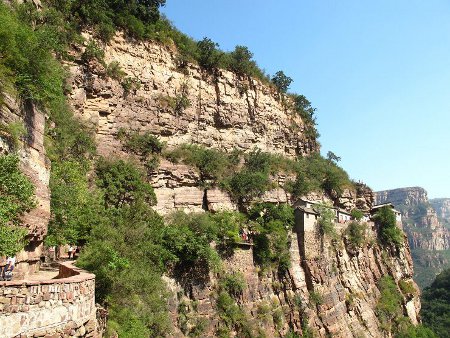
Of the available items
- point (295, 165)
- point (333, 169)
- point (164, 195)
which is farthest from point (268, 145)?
point (164, 195)

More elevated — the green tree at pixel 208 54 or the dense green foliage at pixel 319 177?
the green tree at pixel 208 54

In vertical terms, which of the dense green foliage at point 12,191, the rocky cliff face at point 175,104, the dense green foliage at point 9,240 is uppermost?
the rocky cliff face at point 175,104

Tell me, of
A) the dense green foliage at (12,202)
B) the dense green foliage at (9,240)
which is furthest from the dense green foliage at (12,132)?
the dense green foliage at (9,240)

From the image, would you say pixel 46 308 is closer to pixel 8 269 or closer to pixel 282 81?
pixel 8 269

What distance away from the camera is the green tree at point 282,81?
49.9 metres

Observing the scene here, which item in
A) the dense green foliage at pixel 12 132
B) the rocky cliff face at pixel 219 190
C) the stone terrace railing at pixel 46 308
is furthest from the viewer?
the rocky cliff face at pixel 219 190

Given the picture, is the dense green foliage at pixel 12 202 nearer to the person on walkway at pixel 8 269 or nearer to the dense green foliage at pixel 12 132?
the person on walkway at pixel 8 269

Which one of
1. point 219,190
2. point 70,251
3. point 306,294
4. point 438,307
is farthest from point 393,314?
point 70,251

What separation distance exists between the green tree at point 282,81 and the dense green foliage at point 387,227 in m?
20.3

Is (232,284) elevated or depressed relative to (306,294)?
elevated

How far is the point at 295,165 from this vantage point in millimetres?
44250

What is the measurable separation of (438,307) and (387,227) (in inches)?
1207

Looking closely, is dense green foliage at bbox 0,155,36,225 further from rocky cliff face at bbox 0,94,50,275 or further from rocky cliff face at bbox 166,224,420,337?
rocky cliff face at bbox 166,224,420,337

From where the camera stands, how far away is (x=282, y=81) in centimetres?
5025
